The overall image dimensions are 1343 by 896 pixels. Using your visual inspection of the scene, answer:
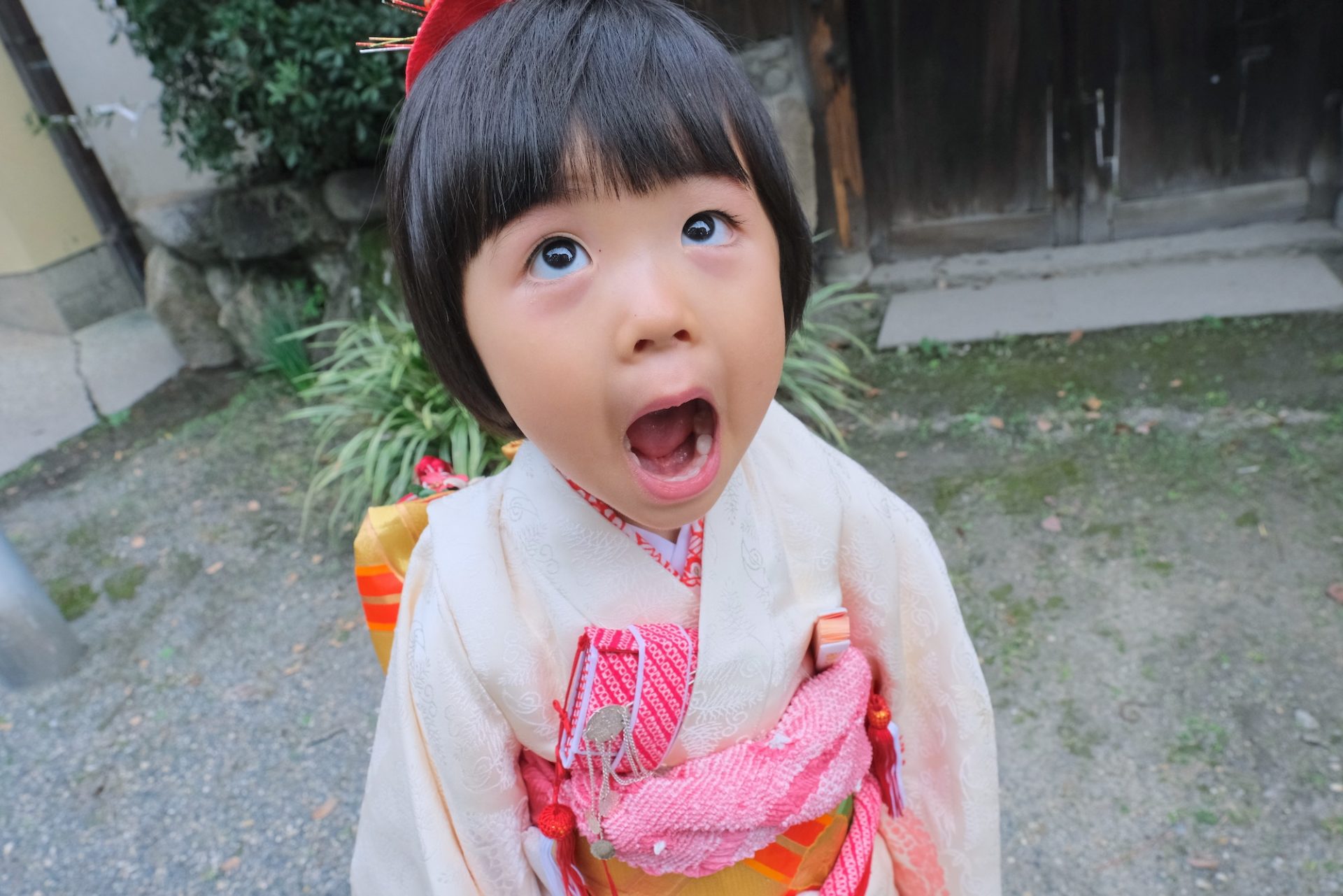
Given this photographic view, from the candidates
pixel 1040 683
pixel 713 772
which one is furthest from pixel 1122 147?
pixel 713 772

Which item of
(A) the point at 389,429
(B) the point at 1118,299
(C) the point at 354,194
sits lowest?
(B) the point at 1118,299

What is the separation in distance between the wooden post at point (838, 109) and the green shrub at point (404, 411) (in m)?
0.53

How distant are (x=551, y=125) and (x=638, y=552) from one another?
50cm

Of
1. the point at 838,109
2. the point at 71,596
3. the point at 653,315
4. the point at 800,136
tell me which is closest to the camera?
the point at 653,315

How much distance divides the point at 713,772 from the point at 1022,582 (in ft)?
7.38

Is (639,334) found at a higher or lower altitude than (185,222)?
higher

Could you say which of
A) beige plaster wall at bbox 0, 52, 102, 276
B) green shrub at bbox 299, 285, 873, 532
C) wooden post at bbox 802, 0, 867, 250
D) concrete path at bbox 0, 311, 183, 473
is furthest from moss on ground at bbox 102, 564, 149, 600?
wooden post at bbox 802, 0, 867, 250

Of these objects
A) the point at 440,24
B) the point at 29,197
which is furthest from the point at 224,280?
the point at 440,24

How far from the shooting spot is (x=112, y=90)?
6.09 m

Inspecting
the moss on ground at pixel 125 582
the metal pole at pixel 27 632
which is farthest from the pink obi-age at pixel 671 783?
the moss on ground at pixel 125 582

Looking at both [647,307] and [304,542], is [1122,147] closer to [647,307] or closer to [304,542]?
[304,542]

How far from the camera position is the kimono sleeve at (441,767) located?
3.42 feet

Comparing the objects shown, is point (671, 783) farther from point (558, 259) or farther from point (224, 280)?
point (224, 280)

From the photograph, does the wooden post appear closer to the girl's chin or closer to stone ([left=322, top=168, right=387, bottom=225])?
stone ([left=322, top=168, right=387, bottom=225])
